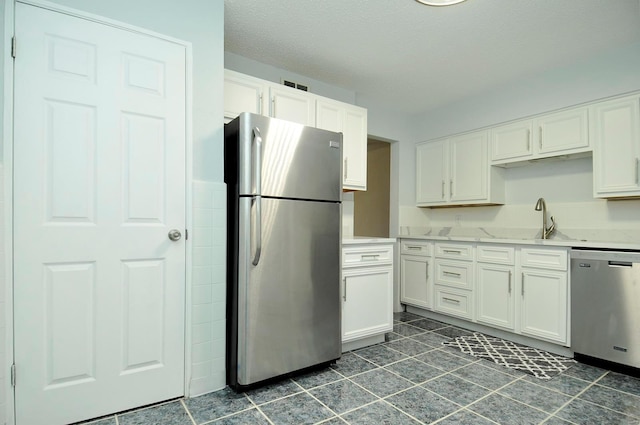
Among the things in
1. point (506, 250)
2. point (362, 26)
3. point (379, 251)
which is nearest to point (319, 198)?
→ point (379, 251)

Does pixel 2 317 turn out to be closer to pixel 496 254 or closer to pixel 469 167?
pixel 496 254

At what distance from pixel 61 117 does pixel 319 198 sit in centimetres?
145

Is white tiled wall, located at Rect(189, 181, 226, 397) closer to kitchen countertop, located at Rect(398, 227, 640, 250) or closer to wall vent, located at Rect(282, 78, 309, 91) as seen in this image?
wall vent, located at Rect(282, 78, 309, 91)

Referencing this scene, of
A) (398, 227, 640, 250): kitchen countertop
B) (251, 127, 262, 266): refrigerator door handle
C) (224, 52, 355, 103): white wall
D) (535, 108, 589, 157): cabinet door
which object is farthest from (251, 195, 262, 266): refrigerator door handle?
(535, 108, 589, 157): cabinet door

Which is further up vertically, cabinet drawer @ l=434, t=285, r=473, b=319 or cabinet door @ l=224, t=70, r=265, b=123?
cabinet door @ l=224, t=70, r=265, b=123

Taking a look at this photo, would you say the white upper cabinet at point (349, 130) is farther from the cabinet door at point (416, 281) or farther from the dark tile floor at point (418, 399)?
the dark tile floor at point (418, 399)

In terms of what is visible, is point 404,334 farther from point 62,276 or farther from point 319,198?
point 62,276

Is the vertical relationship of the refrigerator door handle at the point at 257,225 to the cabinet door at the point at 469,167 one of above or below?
below

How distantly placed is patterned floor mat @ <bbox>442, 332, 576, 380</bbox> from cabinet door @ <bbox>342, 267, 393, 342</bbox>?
613 mm

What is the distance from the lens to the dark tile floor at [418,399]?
1773 mm

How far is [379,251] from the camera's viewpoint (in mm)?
2949

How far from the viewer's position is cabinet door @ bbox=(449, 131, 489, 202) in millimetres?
3654

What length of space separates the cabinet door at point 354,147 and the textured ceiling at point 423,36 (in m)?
0.42

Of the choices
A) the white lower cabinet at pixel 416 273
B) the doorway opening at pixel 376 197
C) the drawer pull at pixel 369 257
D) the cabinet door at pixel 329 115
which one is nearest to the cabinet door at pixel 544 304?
the white lower cabinet at pixel 416 273
